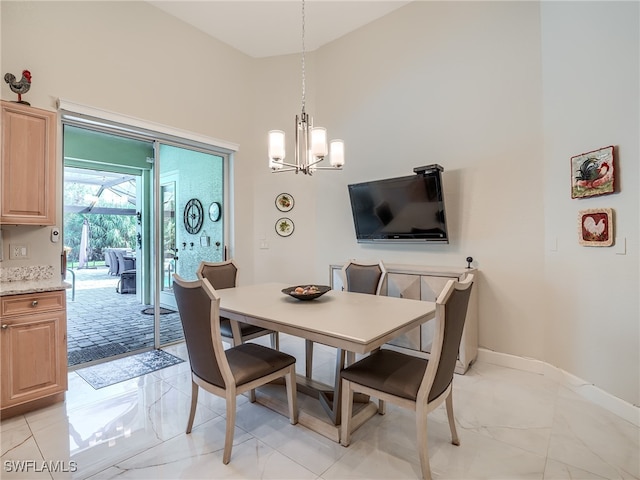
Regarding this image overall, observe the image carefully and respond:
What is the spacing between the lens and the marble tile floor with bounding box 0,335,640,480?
1.71 meters

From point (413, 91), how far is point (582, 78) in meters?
1.58

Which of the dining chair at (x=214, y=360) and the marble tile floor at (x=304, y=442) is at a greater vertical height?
the dining chair at (x=214, y=360)

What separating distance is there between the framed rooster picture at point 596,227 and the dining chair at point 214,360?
2.41 metres

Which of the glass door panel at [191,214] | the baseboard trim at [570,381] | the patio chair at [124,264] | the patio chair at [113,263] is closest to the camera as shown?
the baseboard trim at [570,381]

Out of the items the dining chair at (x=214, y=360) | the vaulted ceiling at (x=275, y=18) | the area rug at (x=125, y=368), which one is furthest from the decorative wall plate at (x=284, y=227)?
the dining chair at (x=214, y=360)

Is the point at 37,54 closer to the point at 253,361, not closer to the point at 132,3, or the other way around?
the point at 132,3

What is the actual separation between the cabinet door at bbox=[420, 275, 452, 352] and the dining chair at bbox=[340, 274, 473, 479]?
1187mm

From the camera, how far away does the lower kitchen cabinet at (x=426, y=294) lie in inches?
116

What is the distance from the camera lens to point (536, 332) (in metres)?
2.94

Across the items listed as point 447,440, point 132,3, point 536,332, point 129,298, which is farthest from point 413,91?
point 129,298

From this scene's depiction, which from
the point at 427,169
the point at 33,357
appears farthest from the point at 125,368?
the point at 427,169

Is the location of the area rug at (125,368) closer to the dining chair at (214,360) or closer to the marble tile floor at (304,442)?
the marble tile floor at (304,442)

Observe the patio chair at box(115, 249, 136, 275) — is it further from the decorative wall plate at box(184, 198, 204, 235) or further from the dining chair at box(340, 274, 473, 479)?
the dining chair at box(340, 274, 473, 479)

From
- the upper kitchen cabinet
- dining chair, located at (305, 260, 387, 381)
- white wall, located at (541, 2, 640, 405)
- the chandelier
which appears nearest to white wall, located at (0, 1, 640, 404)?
white wall, located at (541, 2, 640, 405)
